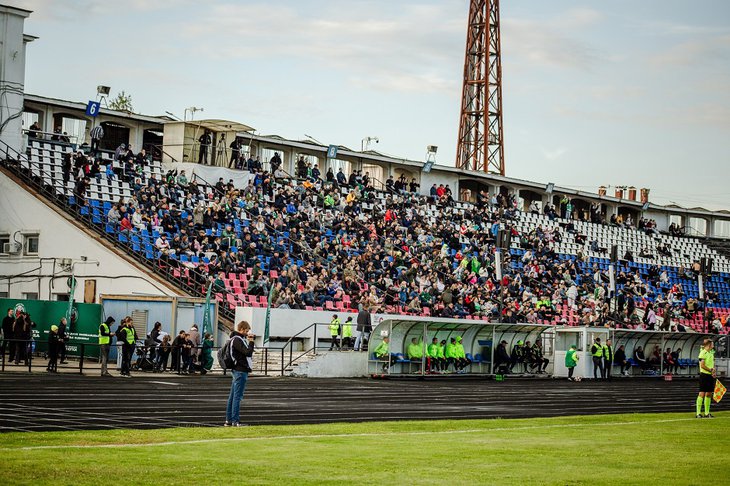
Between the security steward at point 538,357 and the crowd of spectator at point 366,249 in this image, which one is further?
the security steward at point 538,357

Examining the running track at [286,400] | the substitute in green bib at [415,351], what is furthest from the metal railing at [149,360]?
the substitute in green bib at [415,351]

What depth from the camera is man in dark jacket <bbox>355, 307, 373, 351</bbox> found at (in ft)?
127

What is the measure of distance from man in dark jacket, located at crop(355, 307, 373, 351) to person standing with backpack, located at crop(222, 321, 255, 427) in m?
20.1

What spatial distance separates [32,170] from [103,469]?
33876mm

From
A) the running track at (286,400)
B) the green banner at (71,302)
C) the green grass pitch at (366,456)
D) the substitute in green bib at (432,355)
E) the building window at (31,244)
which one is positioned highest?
the building window at (31,244)

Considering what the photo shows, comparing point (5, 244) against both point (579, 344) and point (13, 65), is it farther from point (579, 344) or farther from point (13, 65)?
point (579, 344)

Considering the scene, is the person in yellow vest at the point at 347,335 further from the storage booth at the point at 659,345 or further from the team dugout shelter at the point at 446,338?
the storage booth at the point at 659,345

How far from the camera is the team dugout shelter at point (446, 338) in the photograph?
125 feet

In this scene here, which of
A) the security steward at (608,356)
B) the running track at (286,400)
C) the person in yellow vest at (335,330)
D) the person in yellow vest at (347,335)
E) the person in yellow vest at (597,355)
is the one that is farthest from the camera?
the security steward at (608,356)

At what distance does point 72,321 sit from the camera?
36.8 metres

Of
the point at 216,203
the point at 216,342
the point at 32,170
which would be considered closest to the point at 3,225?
the point at 32,170

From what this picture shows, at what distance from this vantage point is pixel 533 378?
43000 millimetres

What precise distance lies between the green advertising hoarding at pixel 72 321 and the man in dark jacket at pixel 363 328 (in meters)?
8.73

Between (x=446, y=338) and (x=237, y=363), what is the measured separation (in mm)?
23150
